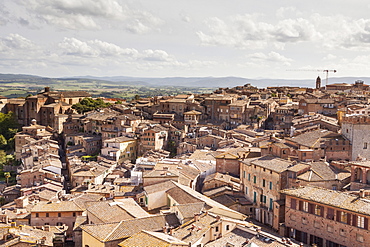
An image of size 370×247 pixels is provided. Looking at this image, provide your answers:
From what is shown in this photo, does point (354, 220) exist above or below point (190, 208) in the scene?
above

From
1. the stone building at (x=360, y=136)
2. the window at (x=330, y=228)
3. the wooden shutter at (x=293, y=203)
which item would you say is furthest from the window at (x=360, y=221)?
the stone building at (x=360, y=136)

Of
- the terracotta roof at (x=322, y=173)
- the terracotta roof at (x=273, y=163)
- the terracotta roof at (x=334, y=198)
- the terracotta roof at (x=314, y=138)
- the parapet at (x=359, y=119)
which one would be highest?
the parapet at (x=359, y=119)

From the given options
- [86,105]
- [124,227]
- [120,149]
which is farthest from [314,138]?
[86,105]

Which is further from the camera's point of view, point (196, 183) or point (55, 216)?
point (196, 183)

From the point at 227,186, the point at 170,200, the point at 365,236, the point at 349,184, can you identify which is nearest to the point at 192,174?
the point at 227,186

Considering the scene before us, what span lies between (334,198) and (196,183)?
53.1 feet

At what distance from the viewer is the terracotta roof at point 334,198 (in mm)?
24516

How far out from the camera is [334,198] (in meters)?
26.0

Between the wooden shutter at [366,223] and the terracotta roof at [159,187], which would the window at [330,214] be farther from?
the terracotta roof at [159,187]

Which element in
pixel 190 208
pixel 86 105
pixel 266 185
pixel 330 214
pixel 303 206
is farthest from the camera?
pixel 86 105

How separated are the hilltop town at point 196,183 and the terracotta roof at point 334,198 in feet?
0.22

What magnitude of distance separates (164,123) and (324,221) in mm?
41888

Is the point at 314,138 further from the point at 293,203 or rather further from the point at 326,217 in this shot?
the point at 326,217

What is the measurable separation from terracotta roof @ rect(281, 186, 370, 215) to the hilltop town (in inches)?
2.7
